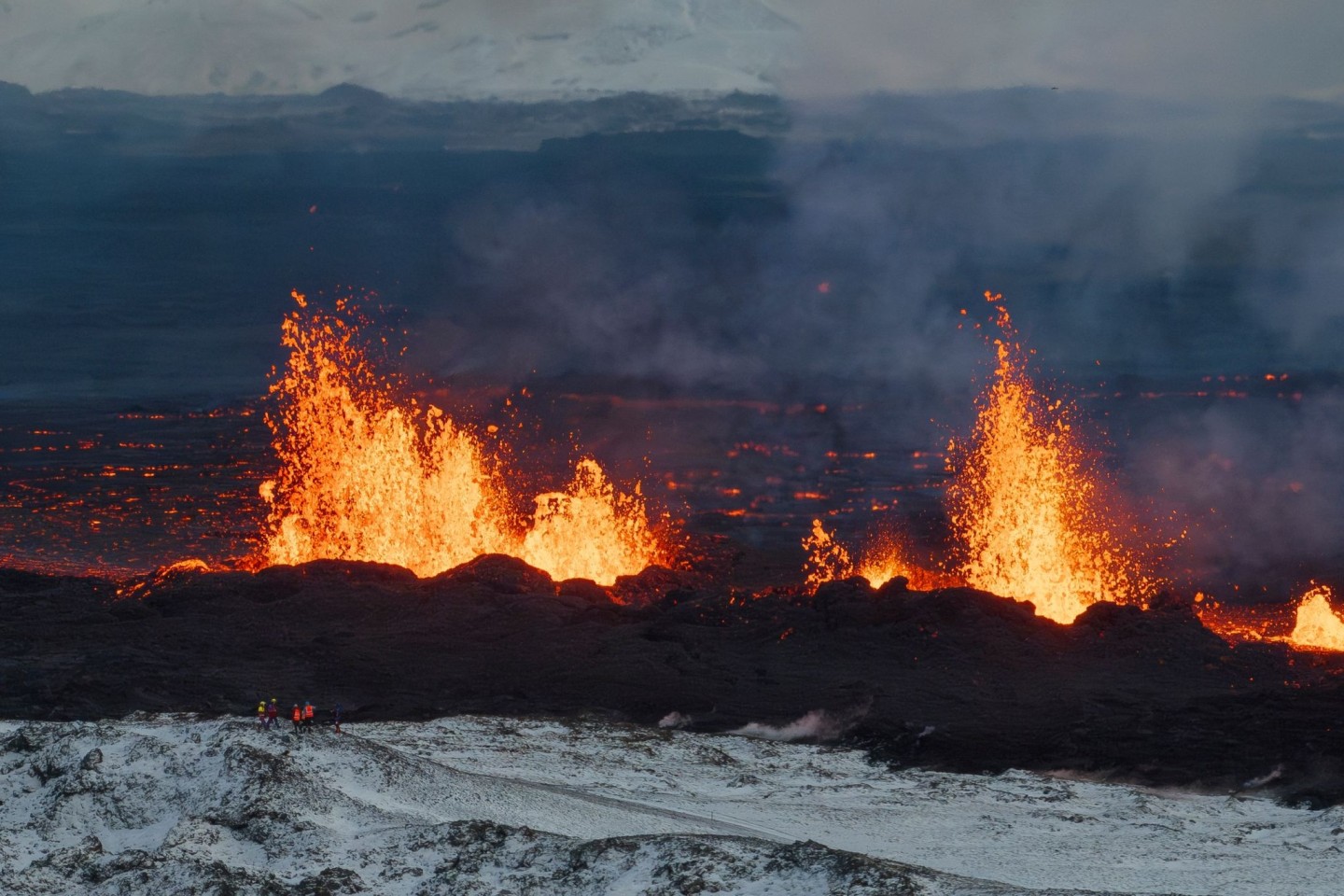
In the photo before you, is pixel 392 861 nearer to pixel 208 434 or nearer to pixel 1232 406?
pixel 208 434

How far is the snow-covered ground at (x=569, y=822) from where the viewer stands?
28.4m

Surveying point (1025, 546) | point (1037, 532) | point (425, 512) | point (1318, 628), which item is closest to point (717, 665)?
point (1318, 628)

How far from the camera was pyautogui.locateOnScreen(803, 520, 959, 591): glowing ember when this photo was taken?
5822 centimetres

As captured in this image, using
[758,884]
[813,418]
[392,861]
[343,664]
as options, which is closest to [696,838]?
[758,884]

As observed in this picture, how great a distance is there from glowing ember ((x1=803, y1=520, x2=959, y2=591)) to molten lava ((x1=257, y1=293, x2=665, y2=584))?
5.85m

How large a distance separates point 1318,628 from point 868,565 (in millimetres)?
17447

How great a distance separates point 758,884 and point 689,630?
1928 centimetres

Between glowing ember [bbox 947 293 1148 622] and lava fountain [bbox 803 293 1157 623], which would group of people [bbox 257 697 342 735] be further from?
glowing ember [bbox 947 293 1148 622]

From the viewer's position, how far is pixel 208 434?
315 ft

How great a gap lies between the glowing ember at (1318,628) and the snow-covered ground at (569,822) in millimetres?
14133

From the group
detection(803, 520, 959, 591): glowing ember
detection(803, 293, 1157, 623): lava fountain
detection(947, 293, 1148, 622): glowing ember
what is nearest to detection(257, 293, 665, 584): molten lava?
detection(803, 520, 959, 591): glowing ember

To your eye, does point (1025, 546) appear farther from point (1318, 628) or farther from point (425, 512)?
point (425, 512)

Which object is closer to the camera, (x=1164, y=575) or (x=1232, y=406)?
(x=1164, y=575)

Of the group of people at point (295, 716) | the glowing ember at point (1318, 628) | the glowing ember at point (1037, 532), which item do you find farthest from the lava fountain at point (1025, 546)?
the group of people at point (295, 716)
